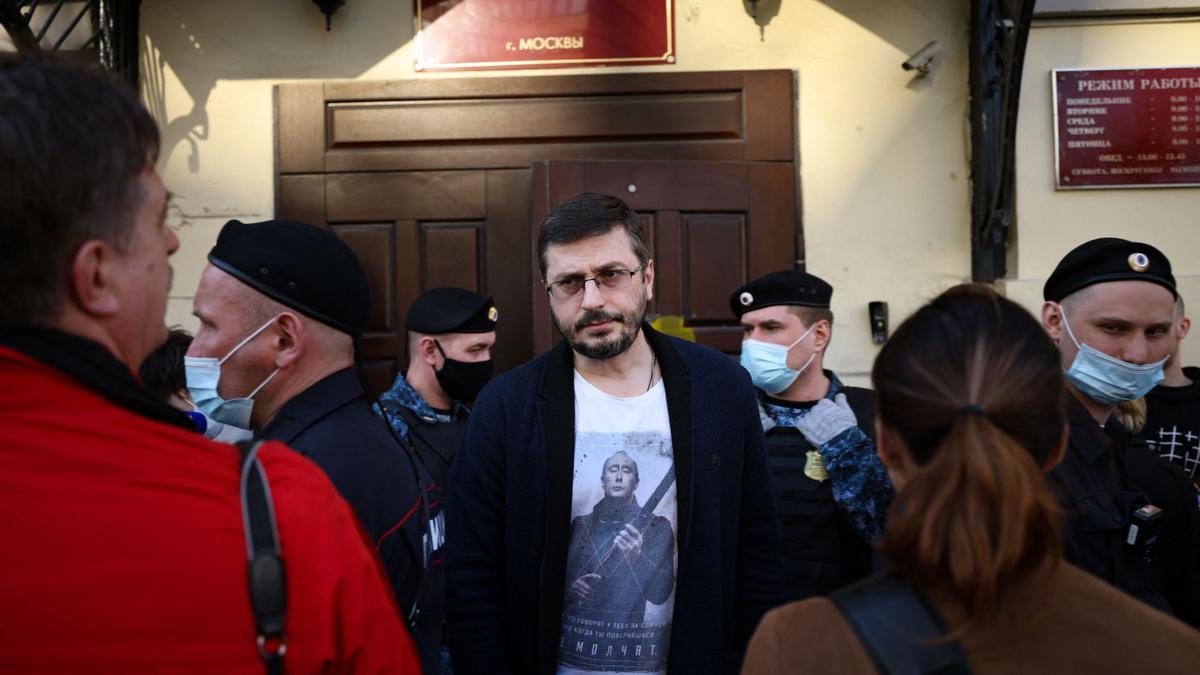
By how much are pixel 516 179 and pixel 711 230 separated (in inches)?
41.1

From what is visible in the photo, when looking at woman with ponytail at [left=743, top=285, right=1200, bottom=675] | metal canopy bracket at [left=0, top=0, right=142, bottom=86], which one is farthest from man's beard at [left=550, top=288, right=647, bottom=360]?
metal canopy bracket at [left=0, top=0, right=142, bottom=86]

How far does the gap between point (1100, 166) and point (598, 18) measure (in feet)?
8.48

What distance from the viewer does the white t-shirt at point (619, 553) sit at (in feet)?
7.20

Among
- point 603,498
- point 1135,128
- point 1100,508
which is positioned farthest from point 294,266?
point 1135,128

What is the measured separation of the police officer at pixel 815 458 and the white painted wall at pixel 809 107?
1.30 metres

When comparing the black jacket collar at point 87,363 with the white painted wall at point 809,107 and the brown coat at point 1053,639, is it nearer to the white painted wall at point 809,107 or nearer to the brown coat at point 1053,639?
the brown coat at point 1053,639

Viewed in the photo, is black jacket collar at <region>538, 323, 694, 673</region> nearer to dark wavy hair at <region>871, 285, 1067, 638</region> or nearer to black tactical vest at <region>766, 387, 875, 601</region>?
black tactical vest at <region>766, 387, 875, 601</region>

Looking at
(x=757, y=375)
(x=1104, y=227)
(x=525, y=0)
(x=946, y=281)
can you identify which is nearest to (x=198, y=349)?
(x=757, y=375)

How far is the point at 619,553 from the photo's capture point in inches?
87.8

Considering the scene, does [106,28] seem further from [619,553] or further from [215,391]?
[619,553]

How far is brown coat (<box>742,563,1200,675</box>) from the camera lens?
1.08 metres

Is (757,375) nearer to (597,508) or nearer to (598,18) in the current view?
(597,508)

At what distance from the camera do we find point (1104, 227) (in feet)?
15.0

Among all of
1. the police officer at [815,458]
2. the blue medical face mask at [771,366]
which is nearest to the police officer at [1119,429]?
the police officer at [815,458]
